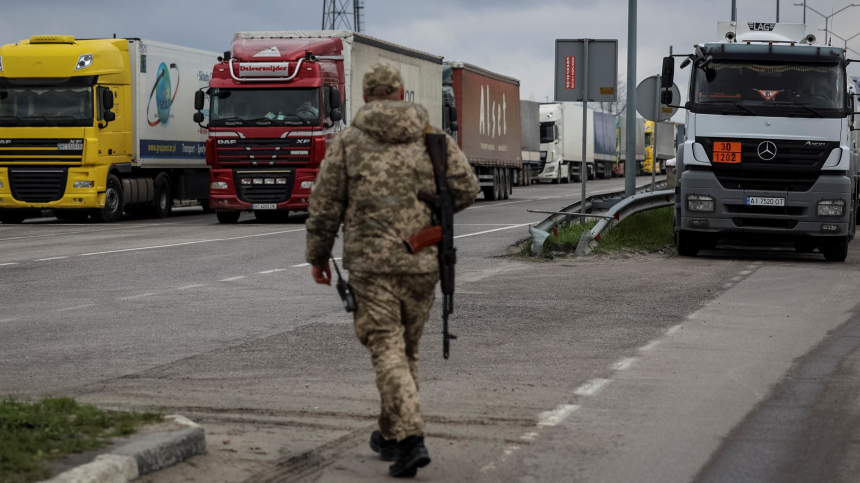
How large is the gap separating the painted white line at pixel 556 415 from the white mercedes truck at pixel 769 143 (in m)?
10.1

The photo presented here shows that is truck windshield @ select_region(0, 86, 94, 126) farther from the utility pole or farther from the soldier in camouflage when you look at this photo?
the soldier in camouflage

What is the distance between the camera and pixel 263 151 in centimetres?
2502

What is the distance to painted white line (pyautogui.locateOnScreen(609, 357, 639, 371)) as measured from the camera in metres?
8.34

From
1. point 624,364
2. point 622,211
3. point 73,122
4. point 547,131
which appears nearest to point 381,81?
point 624,364

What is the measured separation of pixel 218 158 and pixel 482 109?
14.1m

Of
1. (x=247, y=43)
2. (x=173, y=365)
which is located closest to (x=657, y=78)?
(x=247, y=43)

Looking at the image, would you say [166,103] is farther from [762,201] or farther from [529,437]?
[529,437]

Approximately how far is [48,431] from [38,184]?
21.5m

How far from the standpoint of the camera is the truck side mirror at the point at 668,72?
16.8m

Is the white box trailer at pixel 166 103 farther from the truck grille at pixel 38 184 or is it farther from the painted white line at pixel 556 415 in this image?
the painted white line at pixel 556 415

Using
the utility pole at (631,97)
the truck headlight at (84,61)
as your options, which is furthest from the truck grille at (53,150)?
the utility pole at (631,97)

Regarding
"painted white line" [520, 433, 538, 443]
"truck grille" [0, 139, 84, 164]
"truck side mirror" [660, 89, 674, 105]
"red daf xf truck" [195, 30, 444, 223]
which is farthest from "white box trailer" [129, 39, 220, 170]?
"painted white line" [520, 433, 538, 443]

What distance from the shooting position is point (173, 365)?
8398 millimetres

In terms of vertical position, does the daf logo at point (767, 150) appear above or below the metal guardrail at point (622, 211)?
above
